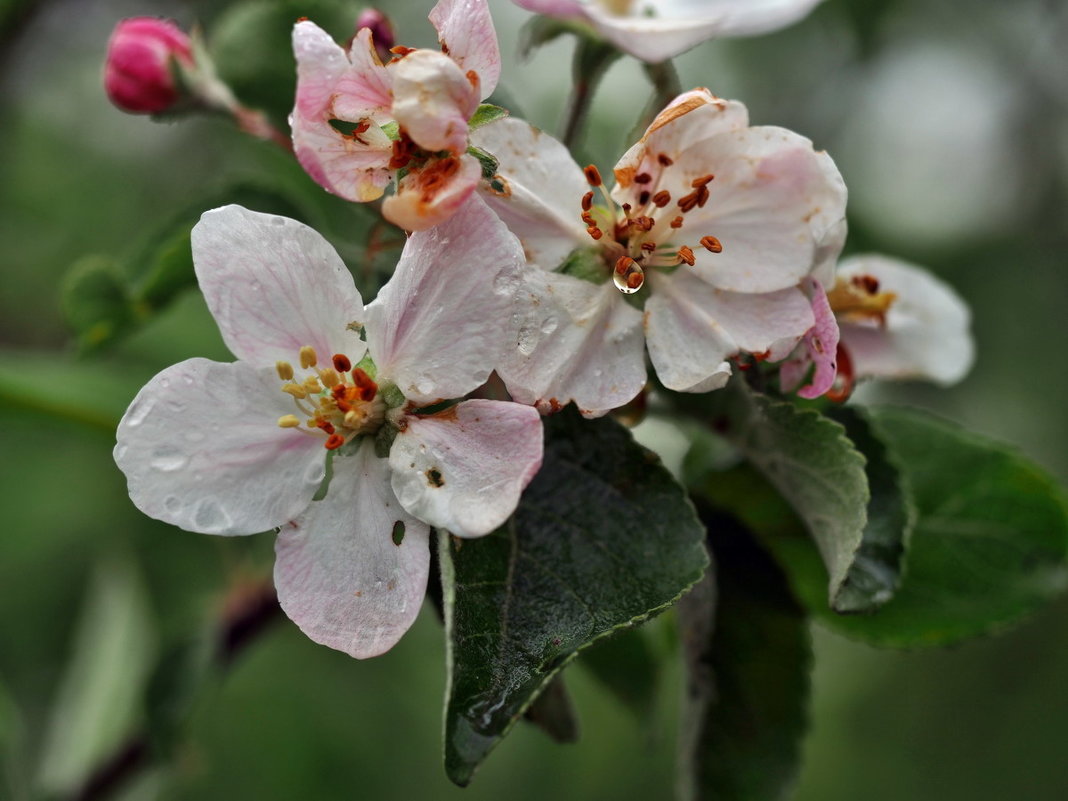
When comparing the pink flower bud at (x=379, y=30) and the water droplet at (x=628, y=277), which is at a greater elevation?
the pink flower bud at (x=379, y=30)

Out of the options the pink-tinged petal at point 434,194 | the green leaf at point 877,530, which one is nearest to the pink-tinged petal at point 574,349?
the pink-tinged petal at point 434,194

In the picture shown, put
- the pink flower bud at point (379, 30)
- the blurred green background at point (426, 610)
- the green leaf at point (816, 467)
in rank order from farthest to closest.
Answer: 1. the blurred green background at point (426, 610)
2. the pink flower bud at point (379, 30)
3. the green leaf at point (816, 467)

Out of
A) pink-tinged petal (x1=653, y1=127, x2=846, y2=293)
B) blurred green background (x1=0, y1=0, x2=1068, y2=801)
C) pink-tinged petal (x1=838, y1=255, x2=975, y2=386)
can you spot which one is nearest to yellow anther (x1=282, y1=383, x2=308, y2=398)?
pink-tinged petal (x1=653, y1=127, x2=846, y2=293)

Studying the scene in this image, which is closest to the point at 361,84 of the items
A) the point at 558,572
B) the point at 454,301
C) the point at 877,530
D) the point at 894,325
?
the point at 454,301

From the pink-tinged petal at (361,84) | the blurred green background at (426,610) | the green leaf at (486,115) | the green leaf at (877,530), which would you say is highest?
the pink-tinged petal at (361,84)

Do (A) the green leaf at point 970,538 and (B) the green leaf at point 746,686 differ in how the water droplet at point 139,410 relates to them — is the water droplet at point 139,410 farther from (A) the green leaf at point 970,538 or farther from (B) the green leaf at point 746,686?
(A) the green leaf at point 970,538

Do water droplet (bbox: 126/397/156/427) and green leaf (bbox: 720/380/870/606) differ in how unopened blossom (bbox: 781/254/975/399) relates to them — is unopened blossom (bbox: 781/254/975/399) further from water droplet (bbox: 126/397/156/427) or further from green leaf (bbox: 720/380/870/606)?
water droplet (bbox: 126/397/156/427)
